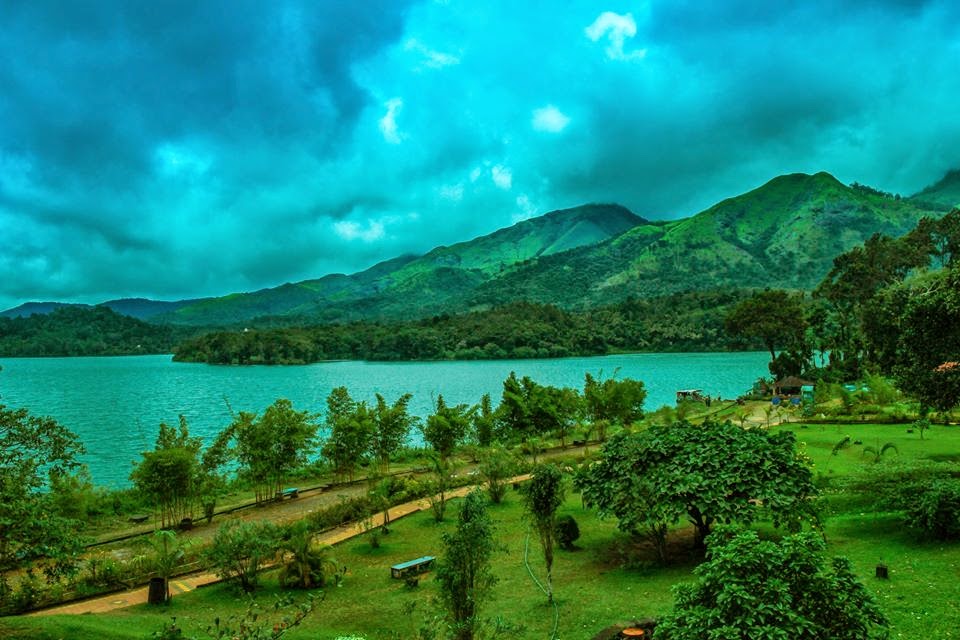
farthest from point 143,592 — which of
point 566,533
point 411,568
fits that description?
point 566,533

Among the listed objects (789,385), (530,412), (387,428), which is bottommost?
(789,385)

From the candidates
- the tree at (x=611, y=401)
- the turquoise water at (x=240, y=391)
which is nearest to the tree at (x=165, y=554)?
the turquoise water at (x=240, y=391)

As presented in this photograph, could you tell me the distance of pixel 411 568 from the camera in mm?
13656

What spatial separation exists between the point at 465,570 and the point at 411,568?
237 inches

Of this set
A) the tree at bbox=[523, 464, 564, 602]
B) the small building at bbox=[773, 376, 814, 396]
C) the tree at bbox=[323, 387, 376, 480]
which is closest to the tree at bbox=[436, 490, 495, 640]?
the tree at bbox=[523, 464, 564, 602]

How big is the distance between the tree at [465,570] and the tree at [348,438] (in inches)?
647

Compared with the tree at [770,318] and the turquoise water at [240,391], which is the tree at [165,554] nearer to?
the turquoise water at [240,391]

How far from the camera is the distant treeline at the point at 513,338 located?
12206 centimetres

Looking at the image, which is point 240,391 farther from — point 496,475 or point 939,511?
point 939,511

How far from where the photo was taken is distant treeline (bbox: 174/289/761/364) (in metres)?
122

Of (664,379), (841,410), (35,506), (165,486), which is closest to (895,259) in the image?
(664,379)

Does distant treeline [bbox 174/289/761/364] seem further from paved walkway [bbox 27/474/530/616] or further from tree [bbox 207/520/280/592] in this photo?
tree [bbox 207/520/280/592]

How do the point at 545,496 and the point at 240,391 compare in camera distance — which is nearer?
the point at 545,496

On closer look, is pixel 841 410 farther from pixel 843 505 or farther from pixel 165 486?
pixel 165 486
